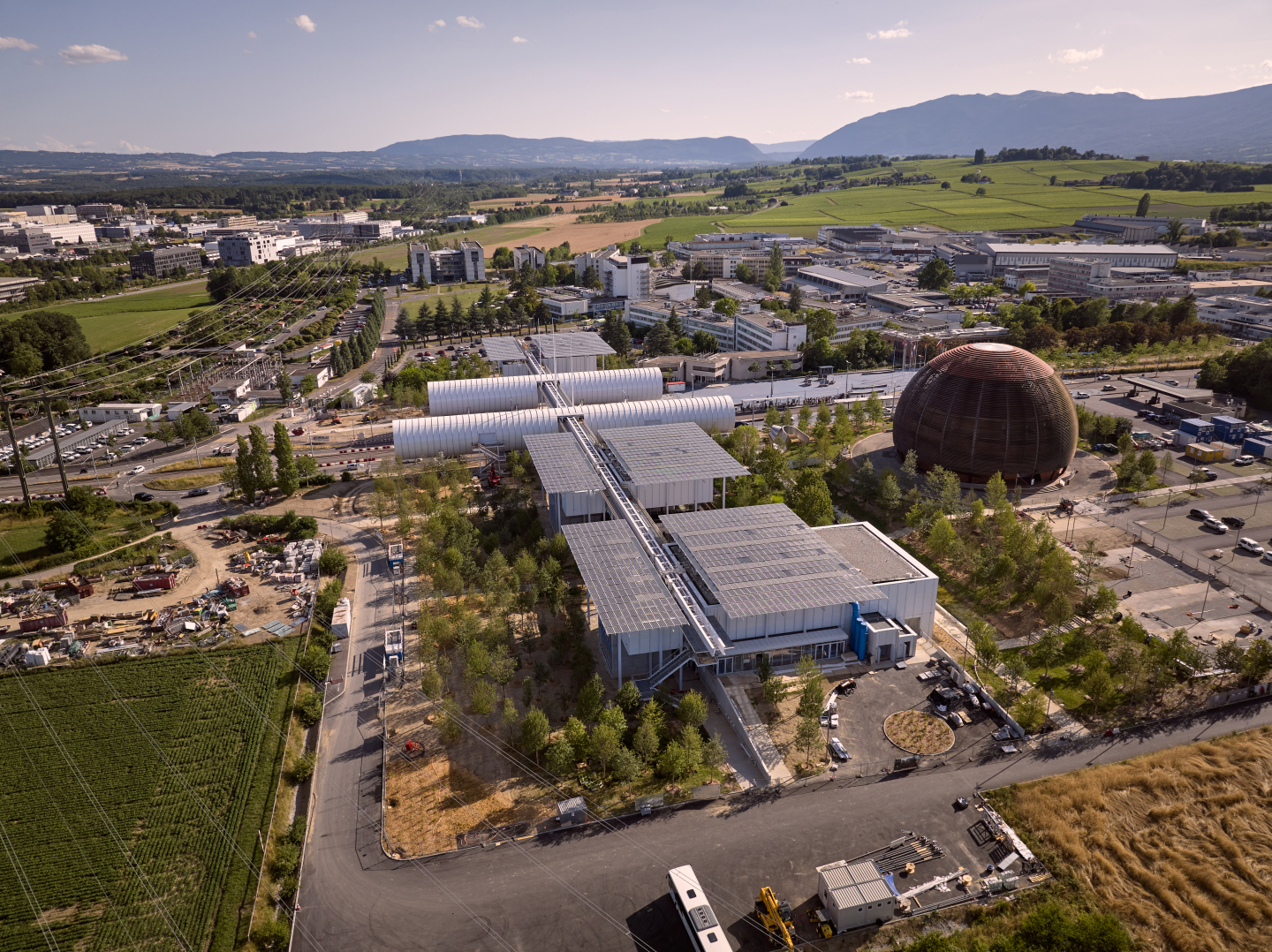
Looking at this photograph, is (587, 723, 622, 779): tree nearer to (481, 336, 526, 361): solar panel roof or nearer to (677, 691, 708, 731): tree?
(677, 691, 708, 731): tree

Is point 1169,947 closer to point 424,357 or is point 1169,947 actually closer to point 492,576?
point 492,576

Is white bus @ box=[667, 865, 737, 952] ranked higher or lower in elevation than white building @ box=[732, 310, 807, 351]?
lower

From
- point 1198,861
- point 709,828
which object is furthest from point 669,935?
point 1198,861

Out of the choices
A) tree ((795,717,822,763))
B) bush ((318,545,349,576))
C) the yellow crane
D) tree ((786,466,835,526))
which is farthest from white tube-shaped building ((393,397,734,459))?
the yellow crane

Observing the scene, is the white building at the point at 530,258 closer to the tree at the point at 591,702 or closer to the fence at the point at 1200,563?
the fence at the point at 1200,563

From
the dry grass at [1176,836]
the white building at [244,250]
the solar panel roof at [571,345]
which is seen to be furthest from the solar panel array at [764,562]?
the white building at [244,250]

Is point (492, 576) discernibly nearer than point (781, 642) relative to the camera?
No
